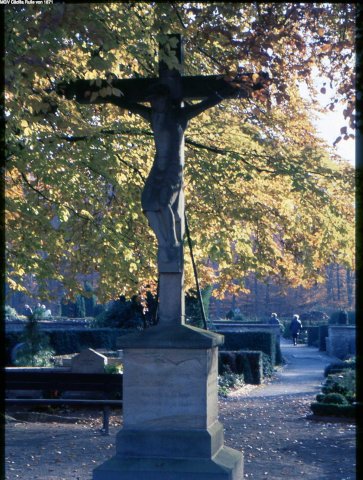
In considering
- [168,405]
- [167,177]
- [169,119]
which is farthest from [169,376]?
[169,119]

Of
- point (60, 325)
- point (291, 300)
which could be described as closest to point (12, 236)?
point (60, 325)

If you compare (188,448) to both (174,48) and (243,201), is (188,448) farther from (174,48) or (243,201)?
(243,201)

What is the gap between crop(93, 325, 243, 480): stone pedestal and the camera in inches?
255

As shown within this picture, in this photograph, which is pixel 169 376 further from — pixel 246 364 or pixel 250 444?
pixel 246 364

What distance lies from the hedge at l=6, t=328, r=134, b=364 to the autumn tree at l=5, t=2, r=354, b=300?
11133mm

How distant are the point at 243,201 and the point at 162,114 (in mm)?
4839

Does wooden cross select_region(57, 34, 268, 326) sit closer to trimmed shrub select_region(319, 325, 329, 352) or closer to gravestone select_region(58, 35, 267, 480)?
gravestone select_region(58, 35, 267, 480)

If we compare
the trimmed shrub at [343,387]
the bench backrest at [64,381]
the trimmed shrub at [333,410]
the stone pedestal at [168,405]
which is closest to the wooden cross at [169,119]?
the stone pedestal at [168,405]

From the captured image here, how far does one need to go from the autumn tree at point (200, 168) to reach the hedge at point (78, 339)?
11.1 m

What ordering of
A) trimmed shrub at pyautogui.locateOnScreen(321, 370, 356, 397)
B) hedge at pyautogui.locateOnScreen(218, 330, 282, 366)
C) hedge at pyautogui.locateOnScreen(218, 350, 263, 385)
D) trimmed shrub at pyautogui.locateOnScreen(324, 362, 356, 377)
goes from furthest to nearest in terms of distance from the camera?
hedge at pyautogui.locateOnScreen(218, 330, 282, 366) < hedge at pyautogui.locateOnScreen(218, 350, 263, 385) < trimmed shrub at pyautogui.locateOnScreen(324, 362, 356, 377) < trimmed shrub at pyautogui.locateOnScreen(321, 370, 356, 397)

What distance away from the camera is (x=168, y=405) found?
21.7 ft

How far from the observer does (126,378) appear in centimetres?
671

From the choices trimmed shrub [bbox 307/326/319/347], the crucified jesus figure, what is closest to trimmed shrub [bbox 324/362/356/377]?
the crucified jesus figure

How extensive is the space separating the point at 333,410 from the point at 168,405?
7.63 metres
